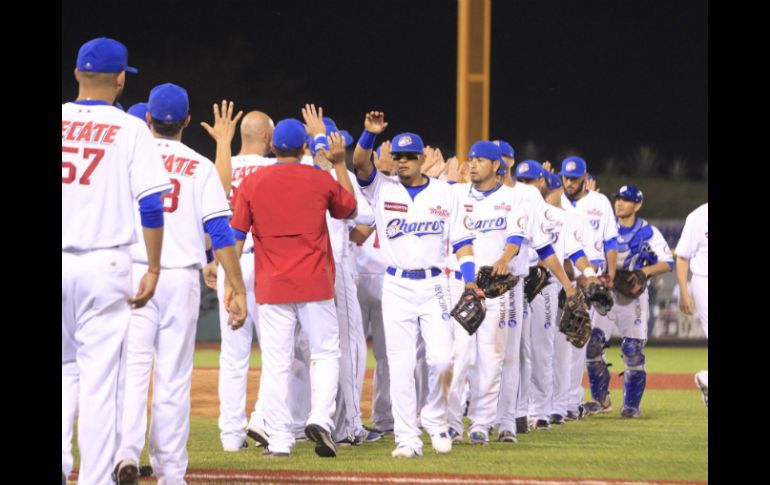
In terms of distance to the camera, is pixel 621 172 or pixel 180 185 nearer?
pixel 180 185

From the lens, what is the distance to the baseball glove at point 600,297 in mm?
10281

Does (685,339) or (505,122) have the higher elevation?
(505,122)

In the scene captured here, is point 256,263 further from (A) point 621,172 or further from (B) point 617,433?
(A) point 621,172

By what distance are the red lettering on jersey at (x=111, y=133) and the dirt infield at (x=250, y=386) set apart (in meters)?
6.03

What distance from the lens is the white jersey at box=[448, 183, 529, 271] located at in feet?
28.2

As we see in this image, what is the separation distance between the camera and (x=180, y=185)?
6.27m

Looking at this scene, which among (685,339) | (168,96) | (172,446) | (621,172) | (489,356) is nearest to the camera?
(172,446)

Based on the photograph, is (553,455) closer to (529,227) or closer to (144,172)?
(529,227)

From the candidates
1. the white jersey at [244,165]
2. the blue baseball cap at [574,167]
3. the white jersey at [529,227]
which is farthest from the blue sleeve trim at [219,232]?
the blue baseball cap at [574,167]

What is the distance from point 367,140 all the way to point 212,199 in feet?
4.89

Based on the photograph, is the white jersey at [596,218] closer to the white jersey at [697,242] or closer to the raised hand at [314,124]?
the white jersey at [697,242]

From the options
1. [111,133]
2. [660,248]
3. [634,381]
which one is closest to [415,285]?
[111,133]

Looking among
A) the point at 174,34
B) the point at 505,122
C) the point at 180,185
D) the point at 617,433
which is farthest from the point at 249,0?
the point at 180,185
